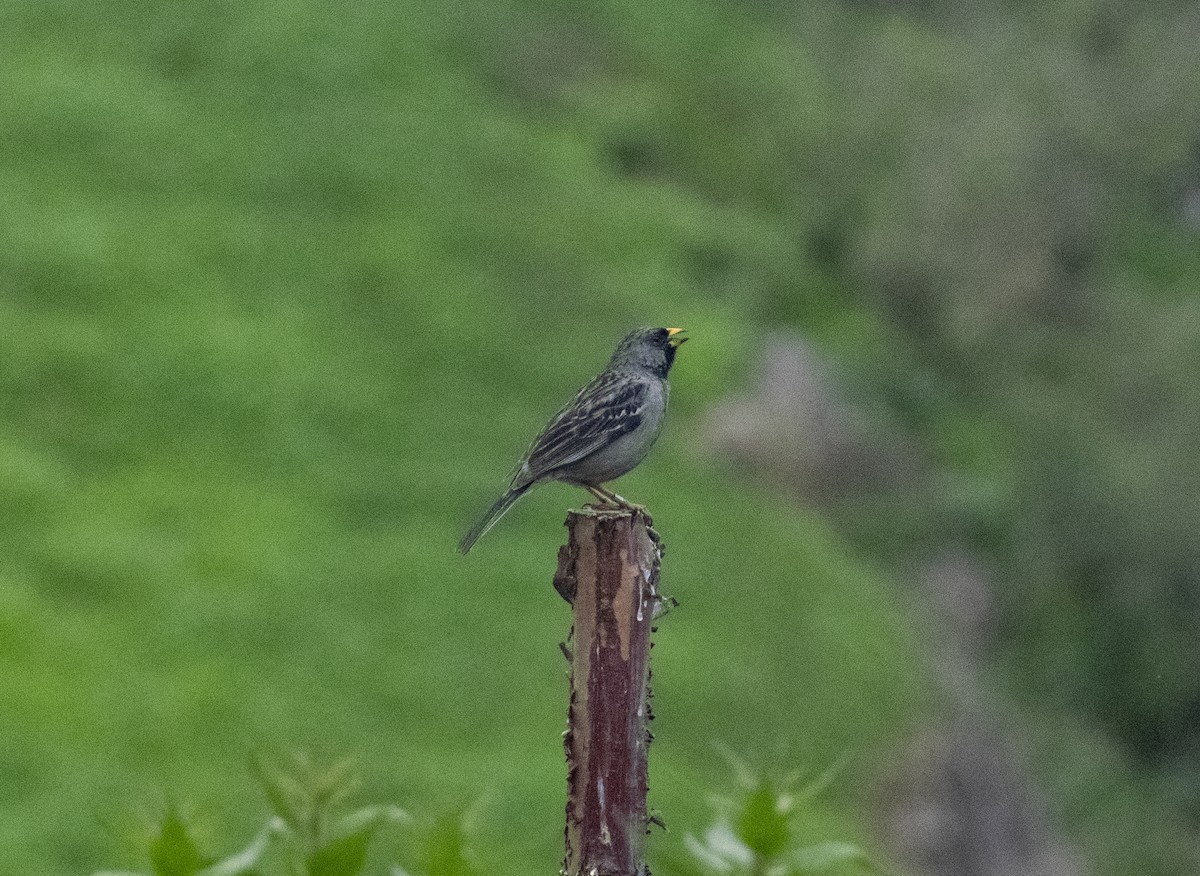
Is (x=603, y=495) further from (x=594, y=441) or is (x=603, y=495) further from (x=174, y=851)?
(x=174, y=851)

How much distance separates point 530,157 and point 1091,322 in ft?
35.5

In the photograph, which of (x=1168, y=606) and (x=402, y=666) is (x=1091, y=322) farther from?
(x=402, y=666)

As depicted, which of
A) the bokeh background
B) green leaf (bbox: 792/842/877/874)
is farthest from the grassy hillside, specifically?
green leaf (bbox: 792/842/877/874)

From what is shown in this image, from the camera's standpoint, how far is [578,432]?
20.0ft

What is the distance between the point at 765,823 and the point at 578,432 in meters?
2.69

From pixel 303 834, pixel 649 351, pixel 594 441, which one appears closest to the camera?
pixel 303 834

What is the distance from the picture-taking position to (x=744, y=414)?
24719mm

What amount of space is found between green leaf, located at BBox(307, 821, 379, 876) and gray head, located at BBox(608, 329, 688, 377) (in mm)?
3658

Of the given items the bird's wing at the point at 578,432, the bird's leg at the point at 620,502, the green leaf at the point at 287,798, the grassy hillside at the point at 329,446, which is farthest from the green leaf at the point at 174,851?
the grassy hillside at the point at 329,446

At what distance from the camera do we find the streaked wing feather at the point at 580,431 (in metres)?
6.06

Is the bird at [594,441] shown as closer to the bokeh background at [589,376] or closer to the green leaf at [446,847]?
the green leaf at [446,847]

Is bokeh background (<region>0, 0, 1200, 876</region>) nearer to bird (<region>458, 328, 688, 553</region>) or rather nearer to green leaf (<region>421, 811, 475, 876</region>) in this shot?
bird (<region>458, 328, 688, 553</region>)

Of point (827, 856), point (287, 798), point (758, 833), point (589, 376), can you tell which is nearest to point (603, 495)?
point (758, 833)

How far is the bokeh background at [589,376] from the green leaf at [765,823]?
21.3 ft
